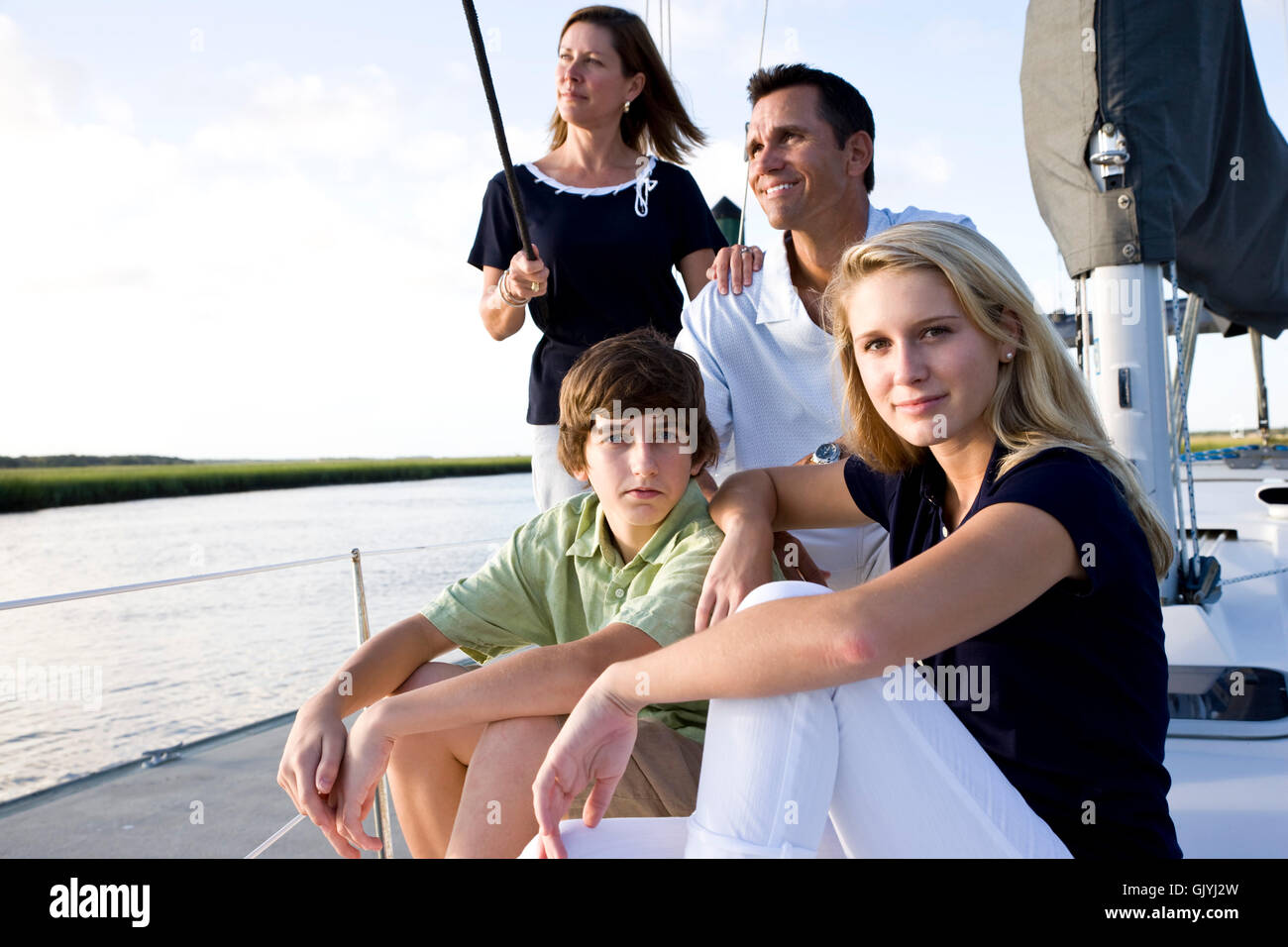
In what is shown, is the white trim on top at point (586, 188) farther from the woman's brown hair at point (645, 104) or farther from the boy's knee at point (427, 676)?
the boy's knee at point (427, 676)

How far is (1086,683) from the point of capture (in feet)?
3.80

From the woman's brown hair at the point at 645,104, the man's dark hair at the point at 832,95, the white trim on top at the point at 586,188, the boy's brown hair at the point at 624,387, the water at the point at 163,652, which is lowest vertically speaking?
the water at the point at 163,652

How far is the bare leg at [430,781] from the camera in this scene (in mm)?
1494

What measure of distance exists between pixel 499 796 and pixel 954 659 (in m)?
0.61

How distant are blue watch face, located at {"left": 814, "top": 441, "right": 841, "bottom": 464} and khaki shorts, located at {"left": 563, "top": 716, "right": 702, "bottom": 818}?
0.86 m

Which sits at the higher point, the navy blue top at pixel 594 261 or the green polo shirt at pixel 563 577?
the navy blue top at pixel 594 261

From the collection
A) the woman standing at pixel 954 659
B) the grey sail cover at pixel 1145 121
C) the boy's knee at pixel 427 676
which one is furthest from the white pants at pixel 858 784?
the grey sail cover at pixel 1145 121

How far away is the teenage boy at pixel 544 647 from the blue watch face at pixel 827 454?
331 mm

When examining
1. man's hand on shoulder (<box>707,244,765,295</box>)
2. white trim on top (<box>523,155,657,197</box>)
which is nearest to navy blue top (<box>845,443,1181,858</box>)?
man's hand on shoulder (<box>707,244,765,295</box>)

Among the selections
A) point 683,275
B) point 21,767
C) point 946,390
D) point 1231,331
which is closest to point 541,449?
point 683,275

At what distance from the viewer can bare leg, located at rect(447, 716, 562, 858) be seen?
50.7 inches

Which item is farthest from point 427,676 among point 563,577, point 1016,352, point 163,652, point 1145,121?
point 163,652

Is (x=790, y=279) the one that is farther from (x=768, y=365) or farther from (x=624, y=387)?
(x=624, y=387)

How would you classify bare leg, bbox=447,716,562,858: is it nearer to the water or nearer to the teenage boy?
the teenage boy
